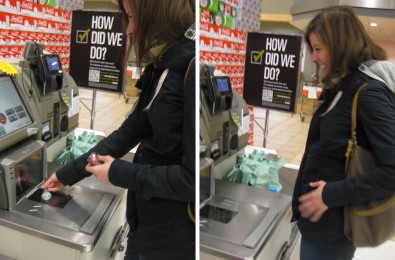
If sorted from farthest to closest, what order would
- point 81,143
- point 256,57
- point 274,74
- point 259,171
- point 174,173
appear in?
point 259,171 < point 274,74 < point 256,57 < point 81,143 < point 174,173

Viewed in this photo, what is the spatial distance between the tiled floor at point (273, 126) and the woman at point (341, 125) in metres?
0.06

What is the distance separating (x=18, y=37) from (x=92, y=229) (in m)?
0.51

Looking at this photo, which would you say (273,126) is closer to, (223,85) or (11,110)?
(223,85)

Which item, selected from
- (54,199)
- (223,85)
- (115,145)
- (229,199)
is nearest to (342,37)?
(223,85)

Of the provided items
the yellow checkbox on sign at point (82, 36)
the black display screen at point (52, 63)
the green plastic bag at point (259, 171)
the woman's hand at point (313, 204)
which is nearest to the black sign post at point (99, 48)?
the yellow checkbox on sign at point (82, 36)

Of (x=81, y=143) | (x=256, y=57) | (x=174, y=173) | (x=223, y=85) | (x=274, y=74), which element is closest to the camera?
(x=174, y=173)

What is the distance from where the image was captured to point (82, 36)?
72 centimetres

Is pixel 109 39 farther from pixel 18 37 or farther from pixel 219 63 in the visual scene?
pixel 18 37

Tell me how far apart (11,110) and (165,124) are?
479mm

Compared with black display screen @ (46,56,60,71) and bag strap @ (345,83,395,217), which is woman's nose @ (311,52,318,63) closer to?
bag strap @ (345,83,395,217)

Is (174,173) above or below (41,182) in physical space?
above

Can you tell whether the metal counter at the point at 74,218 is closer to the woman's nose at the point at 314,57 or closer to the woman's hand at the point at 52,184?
the woman's hand at the point at 52,184

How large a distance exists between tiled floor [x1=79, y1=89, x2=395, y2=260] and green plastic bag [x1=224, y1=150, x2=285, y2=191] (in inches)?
1.6

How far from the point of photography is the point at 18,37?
36.3 inches
